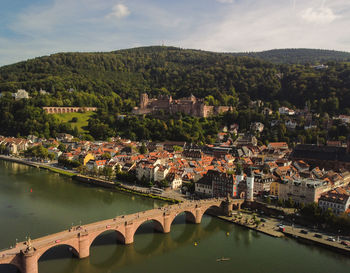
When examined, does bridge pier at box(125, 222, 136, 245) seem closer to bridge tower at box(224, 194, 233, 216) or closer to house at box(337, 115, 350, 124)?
bridge tower at box(224, 194, 233, 216)

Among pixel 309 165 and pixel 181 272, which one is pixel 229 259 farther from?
pixel 309 165

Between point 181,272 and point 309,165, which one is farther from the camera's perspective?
point 309,165

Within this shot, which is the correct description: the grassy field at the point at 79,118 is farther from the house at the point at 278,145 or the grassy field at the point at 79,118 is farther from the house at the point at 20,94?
the house at the point at 278,145

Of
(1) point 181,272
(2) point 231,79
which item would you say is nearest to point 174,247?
(1) point 181,272

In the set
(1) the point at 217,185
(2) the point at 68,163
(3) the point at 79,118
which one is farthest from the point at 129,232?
(3) the point at 79,118

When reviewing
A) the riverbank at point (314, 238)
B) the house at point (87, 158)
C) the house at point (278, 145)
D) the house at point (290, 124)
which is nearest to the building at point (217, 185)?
the riverbank at point (314, 238)

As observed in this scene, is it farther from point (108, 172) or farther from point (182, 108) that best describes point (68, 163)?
point (182, 108)
